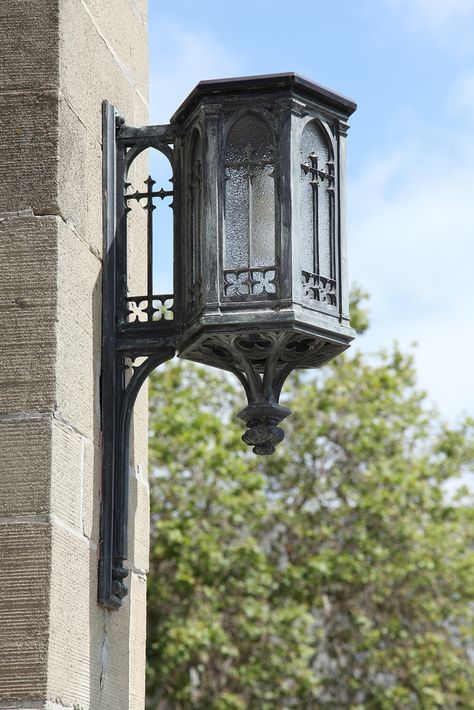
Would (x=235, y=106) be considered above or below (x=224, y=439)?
below

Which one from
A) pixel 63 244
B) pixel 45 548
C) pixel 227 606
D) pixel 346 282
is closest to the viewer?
pixel 45 548

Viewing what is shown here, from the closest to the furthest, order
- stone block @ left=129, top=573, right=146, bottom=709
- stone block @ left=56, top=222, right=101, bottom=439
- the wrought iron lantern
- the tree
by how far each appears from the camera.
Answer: stone block @ left=56, top=222, right=101, bottom=439 < the wrought iron lantern < stone block @ left=129, top=573, right=146, bottom=709 < the tree

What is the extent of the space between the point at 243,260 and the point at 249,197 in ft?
0.54

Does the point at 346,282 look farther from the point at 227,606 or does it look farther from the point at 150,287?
the point at 227,606

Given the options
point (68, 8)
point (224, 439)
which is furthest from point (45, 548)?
point (224, 439)

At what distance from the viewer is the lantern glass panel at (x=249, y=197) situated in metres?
3.29

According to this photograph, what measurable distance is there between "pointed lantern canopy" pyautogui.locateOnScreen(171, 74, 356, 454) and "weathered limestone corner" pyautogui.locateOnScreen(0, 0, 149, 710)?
0.97 ft

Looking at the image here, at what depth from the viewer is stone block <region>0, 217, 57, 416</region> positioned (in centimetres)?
308

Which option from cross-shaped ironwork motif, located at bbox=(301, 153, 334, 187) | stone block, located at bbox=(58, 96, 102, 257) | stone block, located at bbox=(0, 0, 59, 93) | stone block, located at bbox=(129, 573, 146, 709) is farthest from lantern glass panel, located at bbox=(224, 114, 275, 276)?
stone block, located at bbox=(129, 573, 146, 709)

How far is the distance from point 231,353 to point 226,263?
235mm

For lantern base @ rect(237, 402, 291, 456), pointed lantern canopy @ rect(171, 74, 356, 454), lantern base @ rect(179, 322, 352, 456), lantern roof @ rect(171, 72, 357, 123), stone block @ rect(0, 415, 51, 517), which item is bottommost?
stone block @ rect(0, 415, 51, 517)

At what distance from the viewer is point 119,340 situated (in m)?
3.46

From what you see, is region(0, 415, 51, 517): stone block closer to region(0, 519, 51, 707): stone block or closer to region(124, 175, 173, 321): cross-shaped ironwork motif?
region(0, 519, 51, 707): stone block

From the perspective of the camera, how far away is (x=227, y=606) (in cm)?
1183
